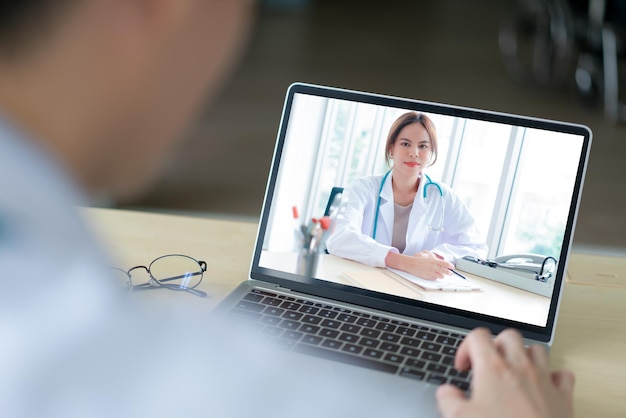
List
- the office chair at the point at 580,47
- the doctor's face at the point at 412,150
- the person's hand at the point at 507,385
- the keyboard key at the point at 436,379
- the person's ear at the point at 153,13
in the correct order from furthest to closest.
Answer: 1. the office chair at the point at 580,47
2. the doctor's face at the point at 412,150
3. the keyboard key at the point at 436,379
4. the person's hand at the point at 507,385
5. the person's ear at the point at 153,13

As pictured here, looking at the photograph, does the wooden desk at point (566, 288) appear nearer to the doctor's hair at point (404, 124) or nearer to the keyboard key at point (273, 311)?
the keyboard key at point (273, 311)

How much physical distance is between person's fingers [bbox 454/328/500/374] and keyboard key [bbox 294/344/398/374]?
16cm

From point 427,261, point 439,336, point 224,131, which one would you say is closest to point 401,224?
point 427,261

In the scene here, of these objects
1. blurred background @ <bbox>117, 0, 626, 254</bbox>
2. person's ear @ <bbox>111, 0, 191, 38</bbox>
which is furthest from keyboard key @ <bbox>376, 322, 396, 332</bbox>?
blurred background @ <bbox>117, 0, 626, 254</bbox>

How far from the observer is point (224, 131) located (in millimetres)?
4414

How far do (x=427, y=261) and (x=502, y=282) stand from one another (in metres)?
0.11

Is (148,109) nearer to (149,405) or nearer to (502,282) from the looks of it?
(149,405)

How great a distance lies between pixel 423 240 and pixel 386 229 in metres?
0.05

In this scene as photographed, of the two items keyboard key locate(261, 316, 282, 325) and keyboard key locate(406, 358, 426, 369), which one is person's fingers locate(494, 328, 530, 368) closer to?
keyboard key locate(406, 358, 426, 369)

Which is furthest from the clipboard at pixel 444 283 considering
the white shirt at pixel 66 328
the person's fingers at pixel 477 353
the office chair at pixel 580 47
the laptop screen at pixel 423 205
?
the office chair at pixel 580 47

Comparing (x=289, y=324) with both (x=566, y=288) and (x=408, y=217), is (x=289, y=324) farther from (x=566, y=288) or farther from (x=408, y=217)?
(x=566, y=288)

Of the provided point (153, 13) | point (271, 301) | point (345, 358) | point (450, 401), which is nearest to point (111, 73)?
point (153, 13)

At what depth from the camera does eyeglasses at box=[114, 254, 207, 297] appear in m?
1.16

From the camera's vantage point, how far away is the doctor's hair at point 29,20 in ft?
1.24
